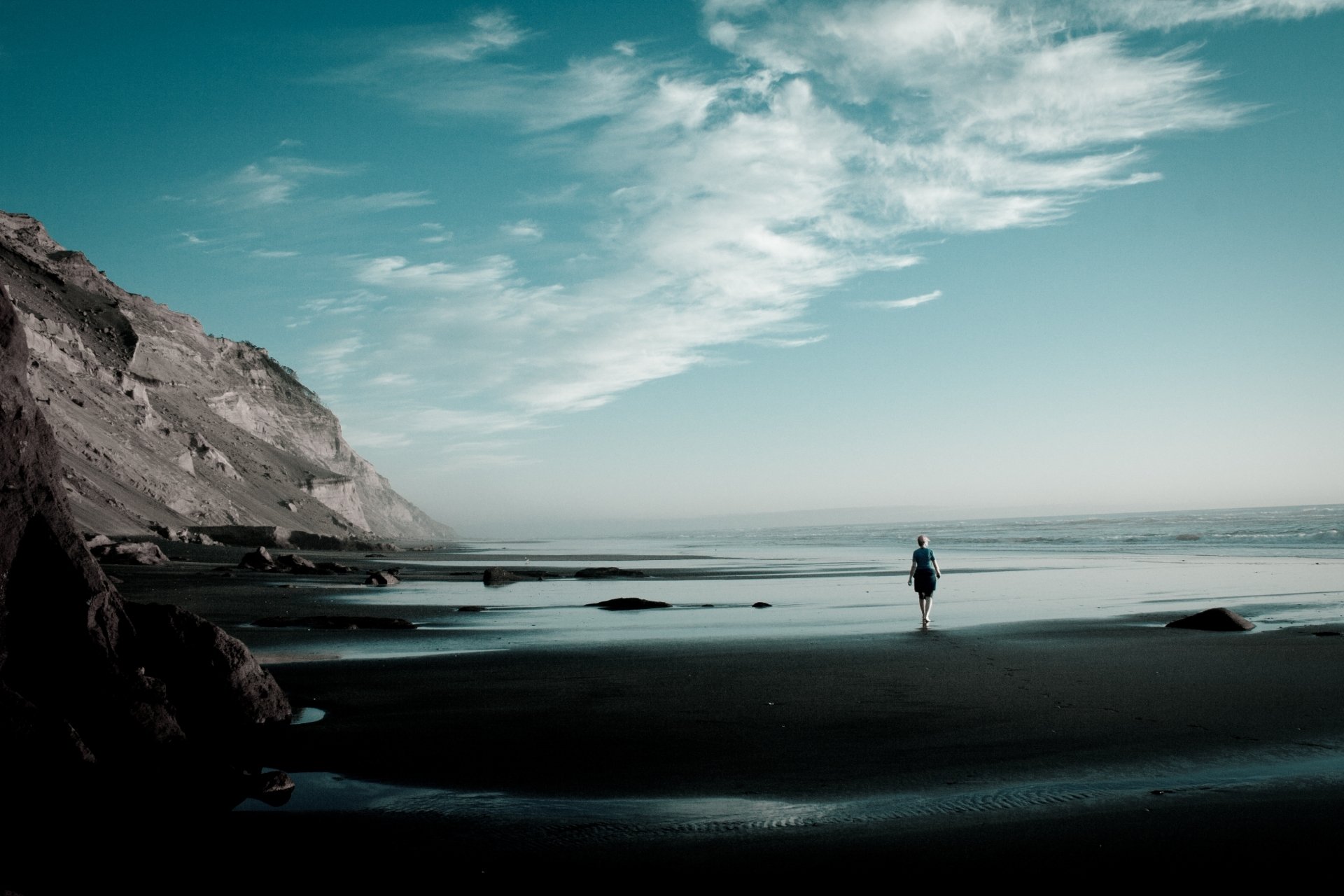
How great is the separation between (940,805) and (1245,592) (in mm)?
18131

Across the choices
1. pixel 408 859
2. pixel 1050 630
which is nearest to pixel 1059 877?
pixel 408 859

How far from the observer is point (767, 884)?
3.85m

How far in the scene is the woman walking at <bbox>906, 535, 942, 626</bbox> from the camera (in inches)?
568

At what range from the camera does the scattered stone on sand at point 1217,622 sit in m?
12.7

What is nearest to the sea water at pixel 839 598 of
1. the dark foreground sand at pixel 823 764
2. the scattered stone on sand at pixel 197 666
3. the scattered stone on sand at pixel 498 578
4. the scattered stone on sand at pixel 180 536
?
the scattered stone on sand at pixel 498 578

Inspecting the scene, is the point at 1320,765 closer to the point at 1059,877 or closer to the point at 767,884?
the point at 1059,877

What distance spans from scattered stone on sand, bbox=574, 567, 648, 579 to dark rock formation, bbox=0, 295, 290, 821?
22.3m

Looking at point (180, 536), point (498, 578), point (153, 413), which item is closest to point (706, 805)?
point (498, 578)

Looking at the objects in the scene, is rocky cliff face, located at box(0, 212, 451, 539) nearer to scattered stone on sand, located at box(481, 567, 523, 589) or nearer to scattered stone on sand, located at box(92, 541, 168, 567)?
scattered stone on sand, located at box(92, 541, 168, 567)

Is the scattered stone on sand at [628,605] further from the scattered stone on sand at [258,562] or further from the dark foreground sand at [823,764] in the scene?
the scattered stone on sand at [258,562]

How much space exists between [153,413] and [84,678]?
59.6 m

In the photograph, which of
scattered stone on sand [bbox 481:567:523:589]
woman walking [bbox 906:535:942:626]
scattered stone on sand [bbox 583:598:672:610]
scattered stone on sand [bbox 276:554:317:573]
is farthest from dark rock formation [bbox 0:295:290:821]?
scattered stone on sand [bbox 276:554:317:573]

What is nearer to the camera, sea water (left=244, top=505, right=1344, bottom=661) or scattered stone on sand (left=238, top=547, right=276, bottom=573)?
sea water (left=244, top=505, right=1344, bottom=661)

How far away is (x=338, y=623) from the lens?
13.9 metres
